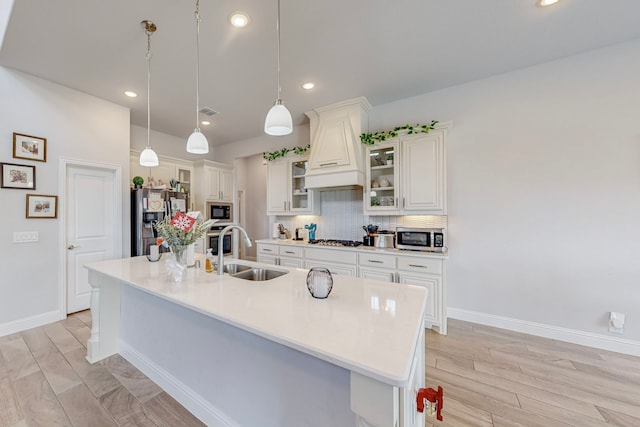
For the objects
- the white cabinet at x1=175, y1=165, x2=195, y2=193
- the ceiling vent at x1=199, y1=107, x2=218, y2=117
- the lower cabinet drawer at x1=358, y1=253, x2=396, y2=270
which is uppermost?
the ceiling vent at x1=199, y1=107, x2=218, y2=117

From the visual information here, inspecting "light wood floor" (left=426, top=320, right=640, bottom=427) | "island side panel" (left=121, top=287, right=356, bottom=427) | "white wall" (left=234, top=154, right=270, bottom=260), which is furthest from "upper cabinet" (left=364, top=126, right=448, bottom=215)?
"white wall" (left=234, top=154, right=270, bottom=260)

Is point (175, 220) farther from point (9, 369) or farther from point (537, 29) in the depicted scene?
point (537, 29)

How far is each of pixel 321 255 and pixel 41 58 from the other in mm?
3691

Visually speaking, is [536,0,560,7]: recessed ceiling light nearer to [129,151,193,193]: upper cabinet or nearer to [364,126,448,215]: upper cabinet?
[364,126,448,215]: upper cabinet

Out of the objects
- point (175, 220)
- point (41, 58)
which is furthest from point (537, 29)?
point (41, 58)

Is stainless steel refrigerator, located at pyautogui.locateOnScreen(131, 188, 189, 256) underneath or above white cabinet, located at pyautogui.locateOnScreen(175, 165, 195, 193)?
underneath

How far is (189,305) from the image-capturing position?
4.26 ft

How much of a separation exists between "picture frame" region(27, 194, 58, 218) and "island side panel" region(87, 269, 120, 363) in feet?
4.90

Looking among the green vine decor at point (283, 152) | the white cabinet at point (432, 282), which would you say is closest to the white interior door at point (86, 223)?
the green vine decor at point (283, 152)

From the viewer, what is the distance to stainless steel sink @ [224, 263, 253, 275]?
2.19 metres

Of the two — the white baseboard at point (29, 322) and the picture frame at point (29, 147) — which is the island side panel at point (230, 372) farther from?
the picture frame at point (29, 147)

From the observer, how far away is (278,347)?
127 cm

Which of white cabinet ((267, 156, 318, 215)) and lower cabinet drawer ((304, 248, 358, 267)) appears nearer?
lower cabinet drawer ((304, 248, 358, 267))

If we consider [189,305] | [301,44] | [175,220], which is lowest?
[189,305]
